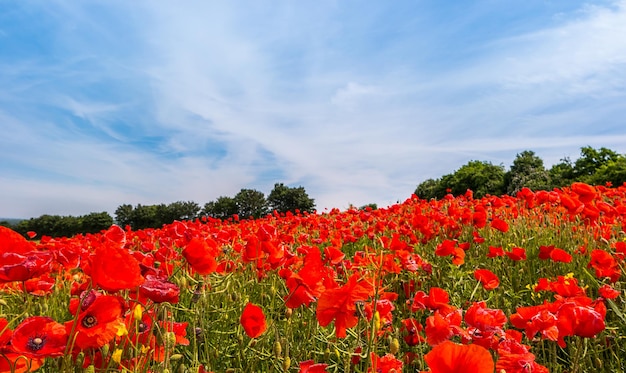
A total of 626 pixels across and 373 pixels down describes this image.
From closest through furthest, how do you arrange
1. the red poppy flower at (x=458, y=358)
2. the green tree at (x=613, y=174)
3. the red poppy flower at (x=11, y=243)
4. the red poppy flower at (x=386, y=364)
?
the red poppy flower at (x=458, y=358)
the red poppy flower at (x=386, y=364)
the red poppy flower at (x=11, y=243)
the green tree at (x=613, y=174)

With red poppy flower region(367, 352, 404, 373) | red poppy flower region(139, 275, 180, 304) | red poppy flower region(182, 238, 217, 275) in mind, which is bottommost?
red poppy flower region(367, 352, 404, 373)

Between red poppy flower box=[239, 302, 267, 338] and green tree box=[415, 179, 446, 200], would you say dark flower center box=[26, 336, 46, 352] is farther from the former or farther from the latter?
green tree box=[415, 179, 446, 200]

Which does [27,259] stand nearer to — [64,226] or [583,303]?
[583,303]

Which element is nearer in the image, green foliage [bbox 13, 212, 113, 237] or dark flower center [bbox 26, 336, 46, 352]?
dark flower center [bbox 26, 336, 46, 352]

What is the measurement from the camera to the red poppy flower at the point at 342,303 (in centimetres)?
150

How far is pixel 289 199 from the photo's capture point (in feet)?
80.8

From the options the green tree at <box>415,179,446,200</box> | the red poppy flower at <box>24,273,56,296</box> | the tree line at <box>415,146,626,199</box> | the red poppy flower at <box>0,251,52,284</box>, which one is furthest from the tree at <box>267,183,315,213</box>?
the red poppy flower at <box>0,251,52,284</box>

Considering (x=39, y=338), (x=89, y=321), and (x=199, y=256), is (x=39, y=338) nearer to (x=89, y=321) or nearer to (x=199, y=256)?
(x=89, y=321)

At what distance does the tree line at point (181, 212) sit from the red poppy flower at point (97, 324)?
11.1m

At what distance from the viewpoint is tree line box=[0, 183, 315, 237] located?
24436mm

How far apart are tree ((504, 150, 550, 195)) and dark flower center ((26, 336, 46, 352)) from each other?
20.9 metres

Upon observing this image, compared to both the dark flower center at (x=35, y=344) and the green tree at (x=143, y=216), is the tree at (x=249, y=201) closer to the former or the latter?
the green tree at (x=143, y=216)

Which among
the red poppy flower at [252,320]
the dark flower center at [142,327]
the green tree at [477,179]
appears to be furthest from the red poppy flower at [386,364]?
the green tree at [477,179]

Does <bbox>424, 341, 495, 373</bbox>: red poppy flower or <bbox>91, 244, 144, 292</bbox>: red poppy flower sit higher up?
<bbox>91, 244, 144, 292</bbox>: red poppy flower
